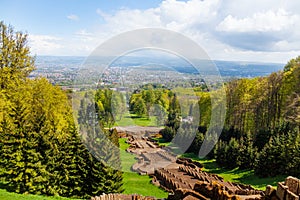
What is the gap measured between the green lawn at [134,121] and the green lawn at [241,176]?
9.15 metres

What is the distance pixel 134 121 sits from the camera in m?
43.4

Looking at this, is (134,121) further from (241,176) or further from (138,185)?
(241,176)

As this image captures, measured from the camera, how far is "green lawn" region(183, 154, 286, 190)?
27359 millimetres

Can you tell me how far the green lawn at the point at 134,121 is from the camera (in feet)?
135

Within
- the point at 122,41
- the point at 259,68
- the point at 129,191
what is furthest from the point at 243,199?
the point at 259,68

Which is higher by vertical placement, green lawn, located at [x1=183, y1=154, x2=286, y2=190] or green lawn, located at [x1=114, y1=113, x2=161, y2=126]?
green lawn, located at [x1=114, y1=113, x2=161, y2=126]

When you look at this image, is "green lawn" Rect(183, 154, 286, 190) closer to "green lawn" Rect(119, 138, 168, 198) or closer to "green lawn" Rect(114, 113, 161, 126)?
"green lawn" Rect(119, 138, 168, 198)

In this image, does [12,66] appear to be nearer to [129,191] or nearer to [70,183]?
[70,183]

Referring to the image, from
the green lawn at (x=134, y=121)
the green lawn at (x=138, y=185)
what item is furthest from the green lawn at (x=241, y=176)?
the green lawn at (x=134, y=121)

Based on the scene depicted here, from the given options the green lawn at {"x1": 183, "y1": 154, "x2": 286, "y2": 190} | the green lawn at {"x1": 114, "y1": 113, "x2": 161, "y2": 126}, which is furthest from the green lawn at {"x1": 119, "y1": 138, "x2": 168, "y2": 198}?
the green lawn at {"x1": 183, "y1": 154, "x2": 286, "y2": 190}

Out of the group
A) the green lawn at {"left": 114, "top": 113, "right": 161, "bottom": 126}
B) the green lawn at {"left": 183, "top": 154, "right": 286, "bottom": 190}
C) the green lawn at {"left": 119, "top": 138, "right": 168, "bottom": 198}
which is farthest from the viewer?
the green lawn at {"left": 114, "top": 113, "right": 161, "bottom": 126}

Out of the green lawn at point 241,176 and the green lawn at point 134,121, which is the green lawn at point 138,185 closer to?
the green lawn at point 134,121

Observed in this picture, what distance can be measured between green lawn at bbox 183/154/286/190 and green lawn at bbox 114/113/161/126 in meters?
9.15

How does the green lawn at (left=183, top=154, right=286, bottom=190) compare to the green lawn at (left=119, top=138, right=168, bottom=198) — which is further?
the green lawn at (left=183, top=154, right=286, bottom=190)
